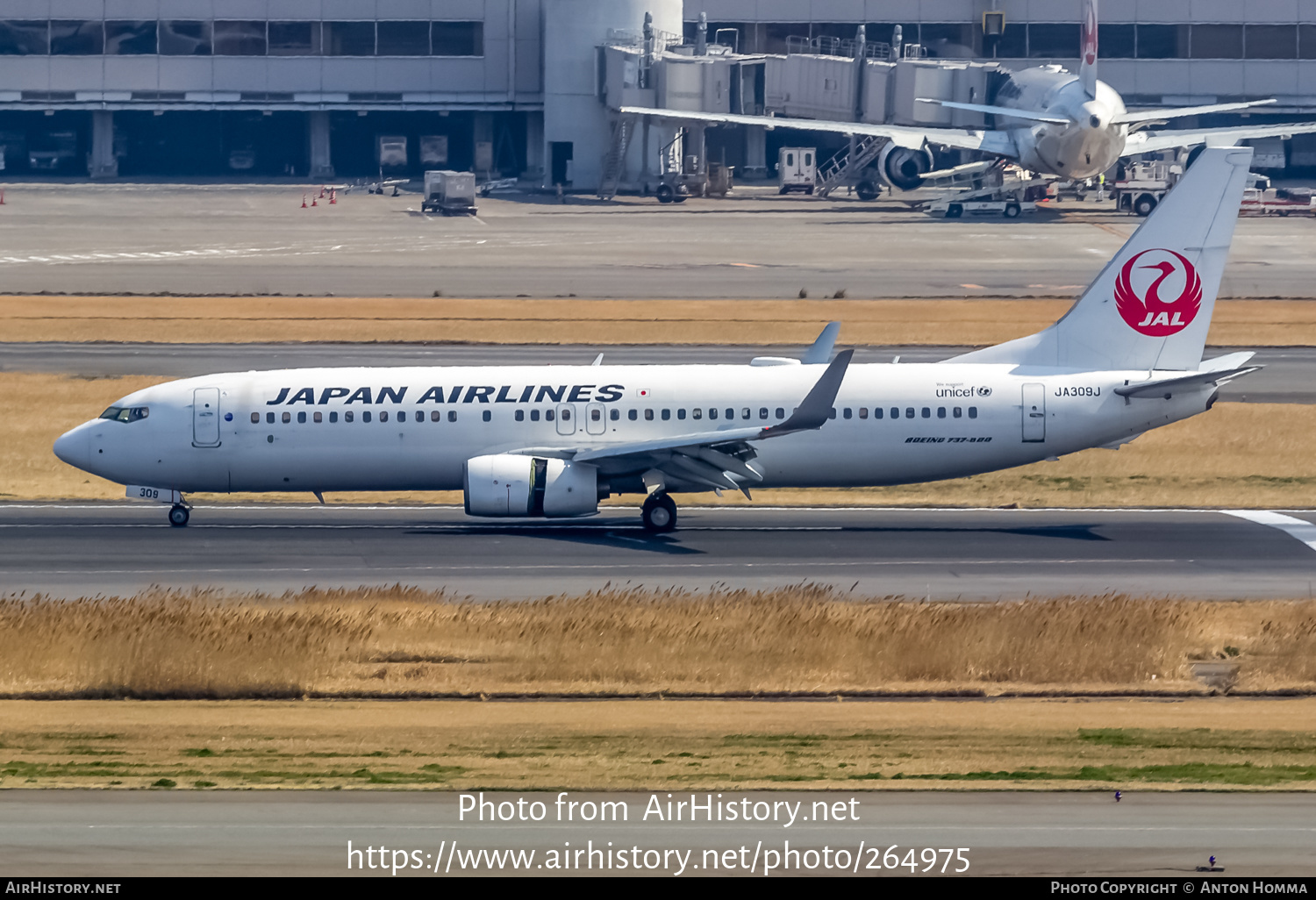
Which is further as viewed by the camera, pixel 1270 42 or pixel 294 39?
pixel 294 39

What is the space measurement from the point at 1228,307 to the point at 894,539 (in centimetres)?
4386

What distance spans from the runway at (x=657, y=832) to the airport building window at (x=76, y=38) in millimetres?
132757

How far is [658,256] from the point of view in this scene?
325 feet

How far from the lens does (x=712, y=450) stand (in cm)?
3969

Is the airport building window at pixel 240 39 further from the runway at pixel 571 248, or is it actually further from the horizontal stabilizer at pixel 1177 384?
the horizontal stabilizer at pixel 1177 384

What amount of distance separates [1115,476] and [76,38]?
117526 millimetres

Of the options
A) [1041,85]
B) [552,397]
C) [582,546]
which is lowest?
[582,546]

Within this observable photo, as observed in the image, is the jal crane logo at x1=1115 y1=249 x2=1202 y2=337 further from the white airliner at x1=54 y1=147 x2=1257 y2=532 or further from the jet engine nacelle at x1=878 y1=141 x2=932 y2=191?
the jet engine nacelle at x1=878 y1=141 x2=932 y2=191

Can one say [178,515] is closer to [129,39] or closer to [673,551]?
[673,551]

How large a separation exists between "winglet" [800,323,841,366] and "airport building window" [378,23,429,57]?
105m

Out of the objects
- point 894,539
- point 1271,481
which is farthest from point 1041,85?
point 894,539

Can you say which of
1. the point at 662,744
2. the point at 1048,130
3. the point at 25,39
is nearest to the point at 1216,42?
the point at 1048,130

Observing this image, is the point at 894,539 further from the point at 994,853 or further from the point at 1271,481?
the point at 994,853

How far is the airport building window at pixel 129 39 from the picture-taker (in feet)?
465
